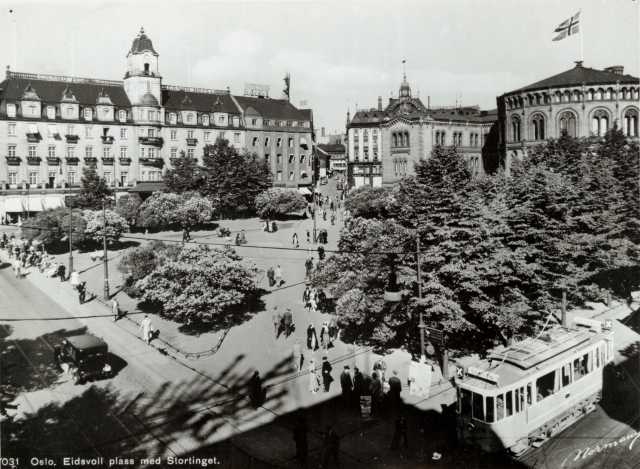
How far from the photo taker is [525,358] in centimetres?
1745

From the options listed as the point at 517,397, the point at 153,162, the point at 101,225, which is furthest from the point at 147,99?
the point at 517,397

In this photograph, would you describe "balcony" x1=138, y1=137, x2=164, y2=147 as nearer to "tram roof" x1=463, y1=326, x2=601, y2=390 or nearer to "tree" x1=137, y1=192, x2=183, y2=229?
"tree" x1=137, y1=192, x2=183, y2=229

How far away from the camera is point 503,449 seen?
16.0m

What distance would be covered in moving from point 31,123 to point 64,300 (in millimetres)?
44598

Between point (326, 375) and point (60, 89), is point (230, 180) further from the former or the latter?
point (326, 375)

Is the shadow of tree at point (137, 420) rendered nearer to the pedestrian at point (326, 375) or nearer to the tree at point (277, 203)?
the pedestrian at point (326, 375)

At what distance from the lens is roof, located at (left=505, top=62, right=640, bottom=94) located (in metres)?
67.9

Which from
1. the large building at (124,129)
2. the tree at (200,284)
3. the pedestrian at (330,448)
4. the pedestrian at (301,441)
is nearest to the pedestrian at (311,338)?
the tree at (200,284)

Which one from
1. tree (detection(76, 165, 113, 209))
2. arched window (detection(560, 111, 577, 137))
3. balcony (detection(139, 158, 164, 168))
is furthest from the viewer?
balcony (detection(139, 158, 164, 168))

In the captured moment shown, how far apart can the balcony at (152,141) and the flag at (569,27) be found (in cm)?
6043

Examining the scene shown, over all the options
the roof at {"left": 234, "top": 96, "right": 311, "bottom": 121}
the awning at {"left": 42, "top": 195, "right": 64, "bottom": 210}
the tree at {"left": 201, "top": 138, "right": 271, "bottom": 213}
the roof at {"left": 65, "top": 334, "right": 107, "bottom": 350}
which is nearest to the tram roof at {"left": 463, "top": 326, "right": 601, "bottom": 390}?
the roof at {"left": 65, "top": 334, "right": 107, "bottom": 350}

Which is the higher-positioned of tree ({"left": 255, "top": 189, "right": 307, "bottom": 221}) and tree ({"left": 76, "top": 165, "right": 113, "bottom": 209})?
tree ({"left": 76, "top": 165, "right": 113, "bottom": 209})

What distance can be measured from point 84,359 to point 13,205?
172ft

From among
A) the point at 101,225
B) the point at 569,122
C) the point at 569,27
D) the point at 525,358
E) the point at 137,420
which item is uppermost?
the point at 569,122
